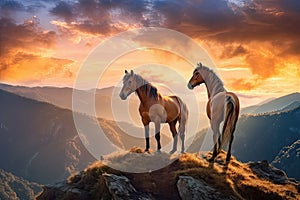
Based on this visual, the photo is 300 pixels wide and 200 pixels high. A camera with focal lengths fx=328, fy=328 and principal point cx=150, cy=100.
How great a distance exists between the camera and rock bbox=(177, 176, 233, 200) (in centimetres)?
1363

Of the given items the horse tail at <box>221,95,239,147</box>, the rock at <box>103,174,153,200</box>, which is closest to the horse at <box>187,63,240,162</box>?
the horse tail at <box>221,95,239,147</box>

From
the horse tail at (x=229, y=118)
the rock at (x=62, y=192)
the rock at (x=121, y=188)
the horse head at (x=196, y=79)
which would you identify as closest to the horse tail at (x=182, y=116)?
the horse head at (x=196, y=79)

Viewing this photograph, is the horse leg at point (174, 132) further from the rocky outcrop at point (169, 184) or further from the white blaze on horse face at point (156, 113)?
the rocky outcrop at point (169, 184)

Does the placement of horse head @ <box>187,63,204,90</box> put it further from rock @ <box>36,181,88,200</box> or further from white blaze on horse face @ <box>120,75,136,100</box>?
rock @ <box>36,181,88,200</box>

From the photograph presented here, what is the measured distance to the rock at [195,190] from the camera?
13633 mm

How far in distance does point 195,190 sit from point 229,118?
4972mm

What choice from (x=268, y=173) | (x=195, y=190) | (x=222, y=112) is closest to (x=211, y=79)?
(x=222, y=112)

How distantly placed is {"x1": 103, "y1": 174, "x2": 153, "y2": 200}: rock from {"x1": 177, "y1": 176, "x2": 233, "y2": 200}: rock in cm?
151

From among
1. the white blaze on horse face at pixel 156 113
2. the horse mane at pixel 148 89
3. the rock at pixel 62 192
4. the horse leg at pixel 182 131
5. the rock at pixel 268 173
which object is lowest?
the rock at pixel 268 173

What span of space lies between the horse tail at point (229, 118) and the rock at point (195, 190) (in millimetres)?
3732

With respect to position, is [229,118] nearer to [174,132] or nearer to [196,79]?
[196,79]

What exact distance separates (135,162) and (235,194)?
17.2 ft

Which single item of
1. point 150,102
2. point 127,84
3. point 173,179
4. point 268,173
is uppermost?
point 127,84

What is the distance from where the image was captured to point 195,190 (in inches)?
542
